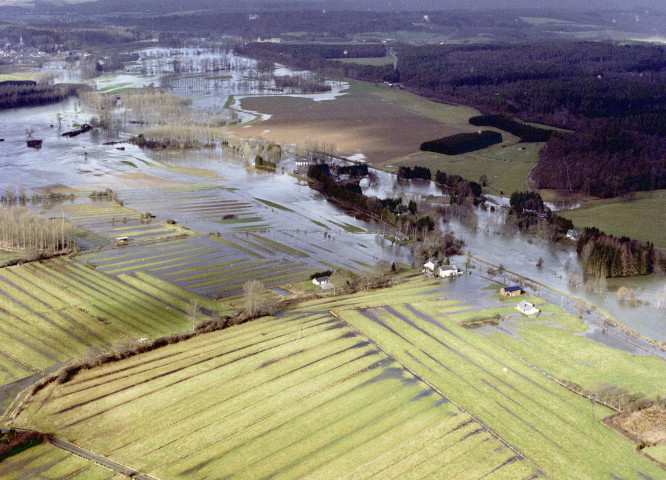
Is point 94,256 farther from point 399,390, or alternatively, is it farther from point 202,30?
point 202,30

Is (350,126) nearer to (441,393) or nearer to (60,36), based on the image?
(441,393)

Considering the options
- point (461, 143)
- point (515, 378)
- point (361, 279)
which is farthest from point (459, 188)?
point (515, 378)

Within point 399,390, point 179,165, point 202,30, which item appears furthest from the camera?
point 202,30

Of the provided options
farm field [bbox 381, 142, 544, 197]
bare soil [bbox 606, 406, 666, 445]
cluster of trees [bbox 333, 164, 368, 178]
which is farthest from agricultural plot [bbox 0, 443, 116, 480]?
farm field [bbox 381, 142, 544, 197]

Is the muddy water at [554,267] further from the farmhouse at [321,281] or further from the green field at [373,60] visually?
the green field at [373,60]

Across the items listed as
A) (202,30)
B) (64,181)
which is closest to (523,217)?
(64,181)

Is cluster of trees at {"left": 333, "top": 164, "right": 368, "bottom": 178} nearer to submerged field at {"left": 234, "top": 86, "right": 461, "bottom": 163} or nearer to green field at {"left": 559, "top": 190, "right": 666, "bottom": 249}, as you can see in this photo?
submerged field at {"left": 234, "top": 86, "right": 461, "bottom": 163}

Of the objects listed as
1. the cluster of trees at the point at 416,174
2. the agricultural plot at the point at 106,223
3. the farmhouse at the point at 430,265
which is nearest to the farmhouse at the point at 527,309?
the farmhouse at the point at 430,265
